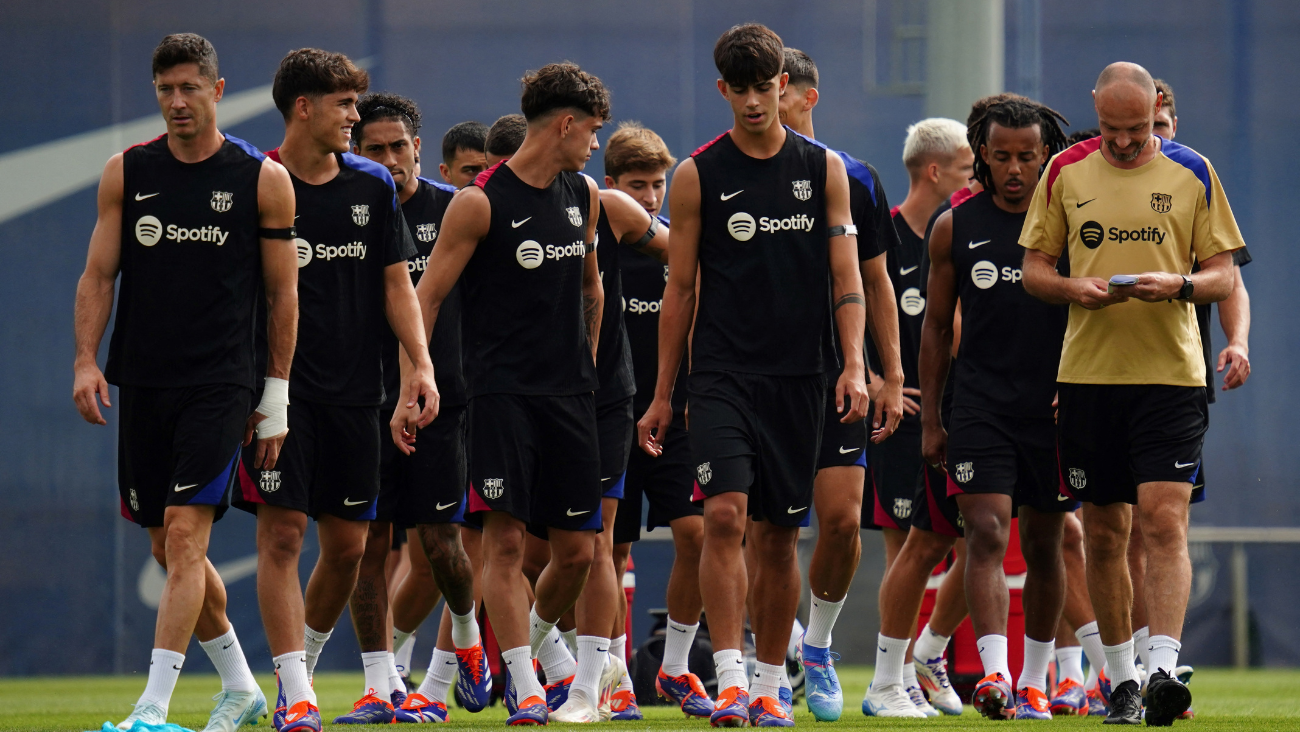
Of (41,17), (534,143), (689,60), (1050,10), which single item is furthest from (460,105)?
(534,143)

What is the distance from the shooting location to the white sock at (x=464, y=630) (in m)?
6.13

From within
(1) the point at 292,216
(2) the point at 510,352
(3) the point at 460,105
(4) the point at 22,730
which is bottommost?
(4) the point at 22,730

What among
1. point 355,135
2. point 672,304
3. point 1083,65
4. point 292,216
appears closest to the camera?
point 292,216

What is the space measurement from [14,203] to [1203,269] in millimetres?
8451

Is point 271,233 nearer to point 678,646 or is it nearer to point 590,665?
point 590,665

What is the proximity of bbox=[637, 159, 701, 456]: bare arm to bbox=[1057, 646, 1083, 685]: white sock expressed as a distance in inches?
90.4

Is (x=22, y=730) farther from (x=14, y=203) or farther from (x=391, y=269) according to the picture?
(x=14, y=203)

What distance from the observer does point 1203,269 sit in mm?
5160

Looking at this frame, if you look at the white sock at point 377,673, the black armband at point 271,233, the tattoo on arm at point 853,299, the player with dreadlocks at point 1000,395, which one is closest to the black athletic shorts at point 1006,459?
the player with dreadlocks at point 1000,395

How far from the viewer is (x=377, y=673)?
6.02 metres

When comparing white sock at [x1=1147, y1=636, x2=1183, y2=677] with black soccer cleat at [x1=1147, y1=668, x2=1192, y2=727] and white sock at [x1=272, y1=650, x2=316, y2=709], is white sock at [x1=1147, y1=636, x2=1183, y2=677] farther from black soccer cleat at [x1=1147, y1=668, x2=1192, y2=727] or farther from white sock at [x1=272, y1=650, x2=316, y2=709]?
white sock at [x1=272, y1=650, x2=316, y2=709]

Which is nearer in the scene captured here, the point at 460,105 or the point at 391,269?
the point at 391,269

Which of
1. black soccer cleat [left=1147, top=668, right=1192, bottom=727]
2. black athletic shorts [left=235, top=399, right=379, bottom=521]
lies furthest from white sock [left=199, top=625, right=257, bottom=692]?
black soccer cleat [left=1147, top=668, right=1192, bottom=727]

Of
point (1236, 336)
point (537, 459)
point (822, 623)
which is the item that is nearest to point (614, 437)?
point (537, 459)
